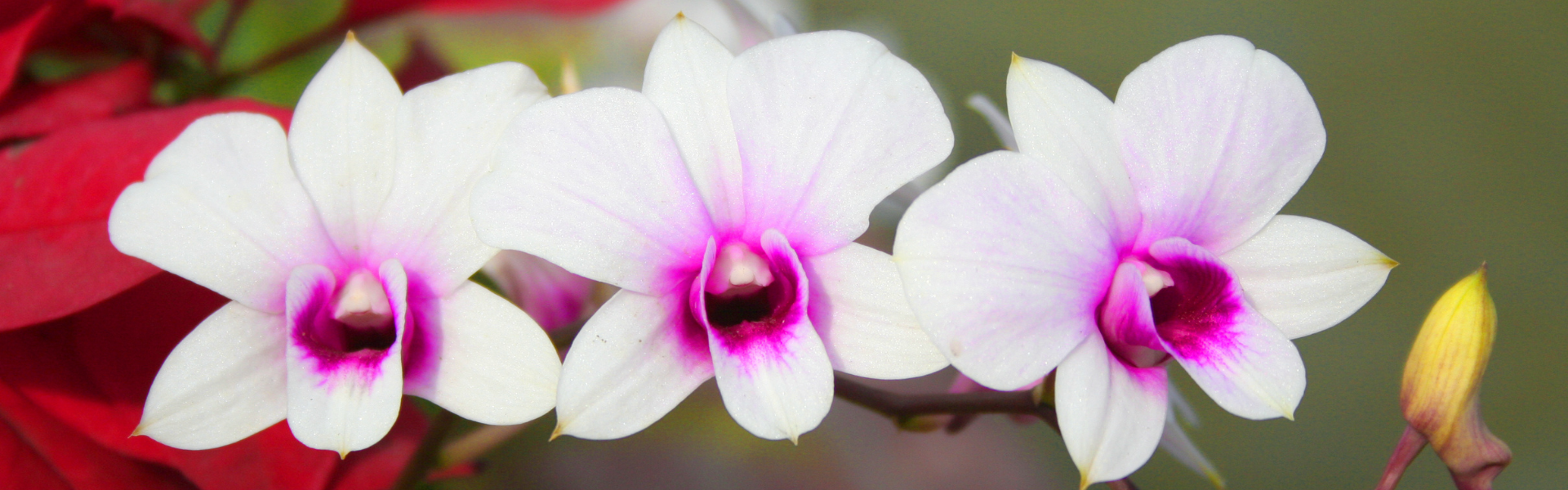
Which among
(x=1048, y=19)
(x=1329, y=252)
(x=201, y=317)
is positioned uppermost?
(x=1329, y=252)

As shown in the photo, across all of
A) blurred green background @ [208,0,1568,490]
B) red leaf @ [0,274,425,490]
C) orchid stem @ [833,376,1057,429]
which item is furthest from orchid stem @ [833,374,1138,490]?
blurred green background @ [208,0,1568,490]

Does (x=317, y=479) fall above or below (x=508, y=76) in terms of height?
below

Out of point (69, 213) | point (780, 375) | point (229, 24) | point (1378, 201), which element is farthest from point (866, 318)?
point (1378, 201)

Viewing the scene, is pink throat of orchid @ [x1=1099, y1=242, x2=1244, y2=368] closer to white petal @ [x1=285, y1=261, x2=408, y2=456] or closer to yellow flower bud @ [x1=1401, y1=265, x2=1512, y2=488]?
yellow flower bud @ [x1=1401, y1=265, x2=1512, y2=488]

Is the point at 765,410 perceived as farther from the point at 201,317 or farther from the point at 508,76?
the point at 201,317

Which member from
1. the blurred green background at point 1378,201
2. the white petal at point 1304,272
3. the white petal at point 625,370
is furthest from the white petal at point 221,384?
the blurred green background at point 1378,201

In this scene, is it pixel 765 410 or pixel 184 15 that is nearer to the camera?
pixel 765 410

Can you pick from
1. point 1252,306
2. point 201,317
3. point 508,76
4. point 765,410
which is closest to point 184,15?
point 201,317
